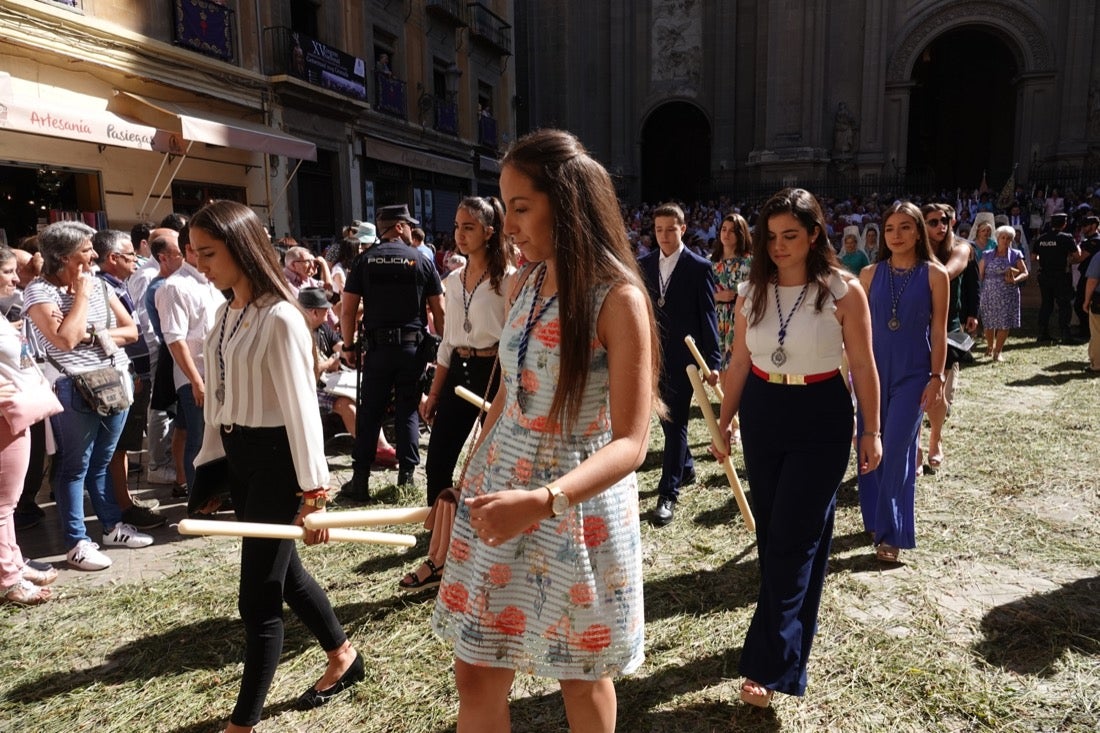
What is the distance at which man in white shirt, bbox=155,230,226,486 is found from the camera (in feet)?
15.5

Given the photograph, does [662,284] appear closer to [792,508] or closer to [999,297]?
[792,508]

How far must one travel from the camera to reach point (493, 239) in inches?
172

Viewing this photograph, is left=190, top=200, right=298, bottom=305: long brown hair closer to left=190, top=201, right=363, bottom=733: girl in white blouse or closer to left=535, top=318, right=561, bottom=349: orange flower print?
left=190, top=201, right=363, bottom=733: girl in white blouse

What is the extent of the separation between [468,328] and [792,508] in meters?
2.24

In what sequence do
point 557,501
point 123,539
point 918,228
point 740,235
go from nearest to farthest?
1. point 557,501
2. point 918,228
3. point 123,539
4. point 740,235

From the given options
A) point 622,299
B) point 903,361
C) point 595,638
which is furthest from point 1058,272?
point 595,638

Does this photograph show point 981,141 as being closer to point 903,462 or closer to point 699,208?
point 699,208

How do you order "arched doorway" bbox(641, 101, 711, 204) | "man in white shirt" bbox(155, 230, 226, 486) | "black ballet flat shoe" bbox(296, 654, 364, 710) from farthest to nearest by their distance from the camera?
"arched doorway" bbox(641, 101, 711, 204)
"man in white shirt" bbox(155, 230, 226, 486)
"black ballet flat shoe" bbox(296, 654, 364, 710)

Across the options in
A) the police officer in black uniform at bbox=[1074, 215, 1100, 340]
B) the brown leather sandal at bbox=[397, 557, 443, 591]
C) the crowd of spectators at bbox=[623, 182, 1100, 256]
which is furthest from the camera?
the crowd of spectators at bbox=[623, 182, 1100, 256]

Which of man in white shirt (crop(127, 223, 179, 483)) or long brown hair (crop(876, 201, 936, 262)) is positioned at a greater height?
long brown hair (crop(876, 201, 936, 262))

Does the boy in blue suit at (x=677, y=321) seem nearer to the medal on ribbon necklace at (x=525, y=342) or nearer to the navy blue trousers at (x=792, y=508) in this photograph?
the navy blue trousers at (x=792, y=508)

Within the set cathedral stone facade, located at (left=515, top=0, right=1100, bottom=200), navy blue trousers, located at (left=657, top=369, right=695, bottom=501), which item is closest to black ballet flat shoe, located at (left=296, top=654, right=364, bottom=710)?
navy blue trousers, located at (left=657, top=369, right=695, bottom=501)

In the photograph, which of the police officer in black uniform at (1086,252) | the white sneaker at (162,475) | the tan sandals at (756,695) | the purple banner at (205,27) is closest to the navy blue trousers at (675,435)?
the tan sandals at (756,695)

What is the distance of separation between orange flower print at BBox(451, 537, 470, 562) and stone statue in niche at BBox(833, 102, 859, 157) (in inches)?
1104
